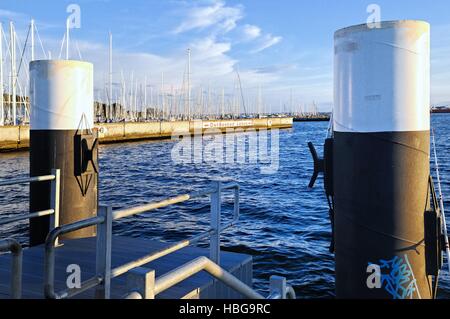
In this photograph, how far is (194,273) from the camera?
8.02 feet

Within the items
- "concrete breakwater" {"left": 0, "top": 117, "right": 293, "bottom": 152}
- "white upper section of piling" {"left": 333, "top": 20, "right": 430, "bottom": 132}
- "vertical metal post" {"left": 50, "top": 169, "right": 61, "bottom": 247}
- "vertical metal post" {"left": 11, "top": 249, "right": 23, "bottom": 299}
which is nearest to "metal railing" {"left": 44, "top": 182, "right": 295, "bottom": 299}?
"vertical metal post" {"left": 11, "top": 249, "right": 23, "bottom": 299}

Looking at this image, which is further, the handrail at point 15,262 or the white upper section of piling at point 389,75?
the white upper section of piling at point 389,75

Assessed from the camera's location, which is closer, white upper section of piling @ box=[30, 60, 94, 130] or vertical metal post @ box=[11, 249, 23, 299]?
vertical metal post @ box=[11, 249, 23, 299]

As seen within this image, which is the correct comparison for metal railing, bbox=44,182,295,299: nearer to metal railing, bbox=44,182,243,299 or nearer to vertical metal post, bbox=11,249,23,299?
metal railing, bbox=44,182,243,299

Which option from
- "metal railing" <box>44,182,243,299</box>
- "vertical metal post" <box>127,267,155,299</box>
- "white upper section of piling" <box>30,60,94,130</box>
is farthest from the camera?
"white upper section of piling" <box>30,60,94,130</box>

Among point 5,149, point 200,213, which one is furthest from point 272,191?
point 5,149

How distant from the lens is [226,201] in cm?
1889

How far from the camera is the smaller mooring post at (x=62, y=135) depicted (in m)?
6.57

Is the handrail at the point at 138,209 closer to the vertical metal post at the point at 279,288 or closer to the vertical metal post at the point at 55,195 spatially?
the vertical metal post at the point at 279,288

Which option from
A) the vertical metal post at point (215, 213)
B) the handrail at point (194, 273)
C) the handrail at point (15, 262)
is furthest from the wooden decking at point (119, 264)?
the handrail at point (194, 273)

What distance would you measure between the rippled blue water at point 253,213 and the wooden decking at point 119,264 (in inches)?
138

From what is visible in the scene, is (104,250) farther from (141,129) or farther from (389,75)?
(141,129)

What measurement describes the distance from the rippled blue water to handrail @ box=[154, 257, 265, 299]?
21.9 feet

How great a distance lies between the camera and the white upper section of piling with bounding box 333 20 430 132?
3709 mm
